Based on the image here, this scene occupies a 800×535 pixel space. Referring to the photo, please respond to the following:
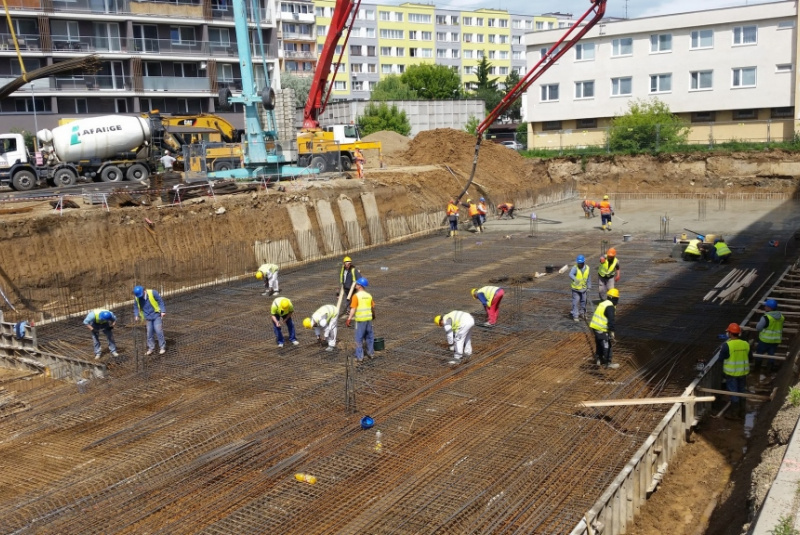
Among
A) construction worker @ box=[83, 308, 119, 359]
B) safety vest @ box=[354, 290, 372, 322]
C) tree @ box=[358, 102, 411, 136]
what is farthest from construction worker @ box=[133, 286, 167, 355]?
tree @ box=[358, 102, 411, 136]

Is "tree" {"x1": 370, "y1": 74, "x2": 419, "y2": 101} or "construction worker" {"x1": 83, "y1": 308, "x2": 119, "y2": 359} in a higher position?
"tree" {"x1": 370, "y1": 74, "x2": 419, "y2": 101}

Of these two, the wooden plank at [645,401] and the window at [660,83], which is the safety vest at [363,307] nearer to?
the wooden plank at [645,401]

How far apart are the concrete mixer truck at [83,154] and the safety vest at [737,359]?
71.3 ft

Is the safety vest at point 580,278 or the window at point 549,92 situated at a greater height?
the window at point 549,92

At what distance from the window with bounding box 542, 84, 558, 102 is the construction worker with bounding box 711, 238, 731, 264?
26410 mm

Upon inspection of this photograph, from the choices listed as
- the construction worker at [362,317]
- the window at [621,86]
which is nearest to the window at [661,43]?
the window at [621,86]

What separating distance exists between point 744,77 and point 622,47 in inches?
265

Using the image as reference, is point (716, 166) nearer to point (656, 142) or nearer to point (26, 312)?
point (656, 142)

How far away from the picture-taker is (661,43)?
40.4 meters

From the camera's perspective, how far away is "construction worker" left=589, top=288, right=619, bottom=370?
10891 mm

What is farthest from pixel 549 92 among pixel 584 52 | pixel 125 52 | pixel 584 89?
pixel 125 52

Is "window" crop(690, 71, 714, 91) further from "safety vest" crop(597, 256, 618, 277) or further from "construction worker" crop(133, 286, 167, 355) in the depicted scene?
"construction worker" crop(133, 286, 167, 355)

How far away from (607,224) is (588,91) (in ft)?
64.8

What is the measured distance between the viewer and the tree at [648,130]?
38094 mm
